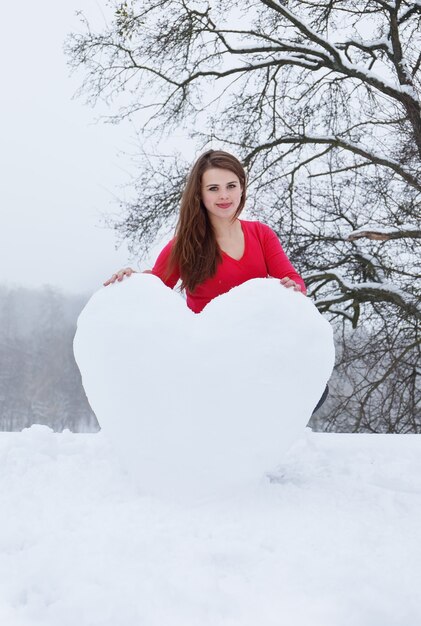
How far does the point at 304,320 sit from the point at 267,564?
2.62 ft

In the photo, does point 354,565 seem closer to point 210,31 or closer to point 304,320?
point 304,320

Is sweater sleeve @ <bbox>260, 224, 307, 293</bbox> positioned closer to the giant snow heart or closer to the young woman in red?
the young woman in red

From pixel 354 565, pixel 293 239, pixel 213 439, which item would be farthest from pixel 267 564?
pixel 293 239

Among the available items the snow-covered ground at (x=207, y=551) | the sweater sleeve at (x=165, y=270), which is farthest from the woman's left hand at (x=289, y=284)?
the snow-covered ground at (x=207, y=551)

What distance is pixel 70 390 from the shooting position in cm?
1100

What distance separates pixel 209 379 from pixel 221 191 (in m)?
0.76

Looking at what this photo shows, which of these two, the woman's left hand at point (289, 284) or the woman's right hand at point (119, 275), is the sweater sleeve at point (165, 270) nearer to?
the woman's right hand at point (119, 275)

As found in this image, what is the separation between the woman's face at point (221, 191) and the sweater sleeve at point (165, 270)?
0.26 meters

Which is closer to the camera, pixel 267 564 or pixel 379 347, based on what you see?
pixel 267 564

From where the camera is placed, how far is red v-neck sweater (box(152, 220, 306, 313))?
248 cm

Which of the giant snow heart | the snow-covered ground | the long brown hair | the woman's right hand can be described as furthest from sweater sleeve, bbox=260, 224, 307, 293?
the snow-covered ground

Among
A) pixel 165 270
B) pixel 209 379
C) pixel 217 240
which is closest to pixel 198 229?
pixel 217 240

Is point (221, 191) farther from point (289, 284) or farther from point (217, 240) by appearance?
point (289, 284)

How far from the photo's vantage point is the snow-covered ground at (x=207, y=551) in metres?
1.46
